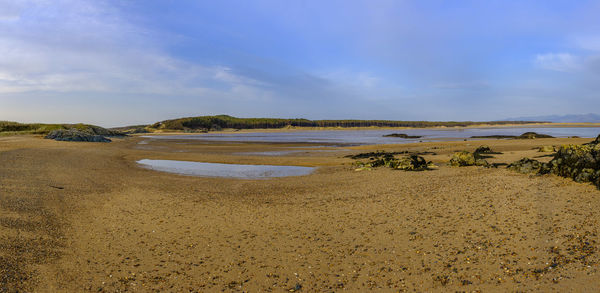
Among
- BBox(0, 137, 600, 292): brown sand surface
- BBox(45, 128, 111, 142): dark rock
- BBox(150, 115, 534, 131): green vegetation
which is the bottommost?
BBox(0, 137, 600, 292): brown sand surface

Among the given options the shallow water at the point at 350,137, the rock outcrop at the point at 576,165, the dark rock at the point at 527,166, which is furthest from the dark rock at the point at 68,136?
the rock outcrop at the point at 576,165

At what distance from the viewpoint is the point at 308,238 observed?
6.60m

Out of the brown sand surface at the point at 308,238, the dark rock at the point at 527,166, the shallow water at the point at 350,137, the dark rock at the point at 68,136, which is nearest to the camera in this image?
the brown sand surface at the point at 308,238

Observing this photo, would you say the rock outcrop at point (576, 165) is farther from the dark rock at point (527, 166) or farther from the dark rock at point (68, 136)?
the dark rock at point (68, 136)

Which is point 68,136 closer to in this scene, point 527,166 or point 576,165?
point 527,166

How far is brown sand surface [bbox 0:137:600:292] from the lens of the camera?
187 inches

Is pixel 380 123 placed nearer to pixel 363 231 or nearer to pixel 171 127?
pixel 171 127

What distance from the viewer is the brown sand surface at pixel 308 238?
474 centimetres

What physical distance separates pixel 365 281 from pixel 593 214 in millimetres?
5552

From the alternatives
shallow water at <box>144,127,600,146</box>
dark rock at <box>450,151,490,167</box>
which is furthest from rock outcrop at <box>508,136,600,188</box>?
shallow water at <box>144,127,600,146</box>

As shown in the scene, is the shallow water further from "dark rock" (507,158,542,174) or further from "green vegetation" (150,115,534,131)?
"green vegetation" (150,115,534,131)

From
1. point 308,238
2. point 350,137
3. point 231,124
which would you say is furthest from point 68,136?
point 231,124

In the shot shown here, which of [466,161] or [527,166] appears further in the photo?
[466,161]

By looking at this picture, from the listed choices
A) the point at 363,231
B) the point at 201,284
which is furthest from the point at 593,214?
the point at 201,284
